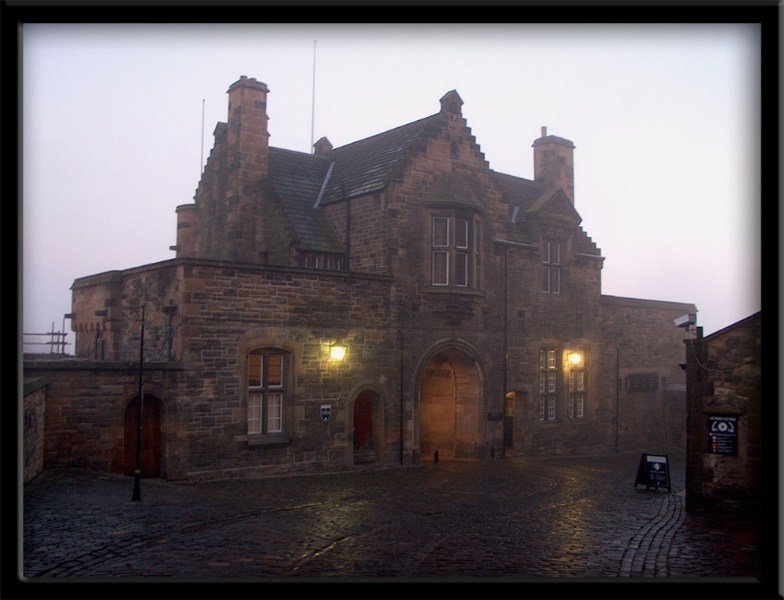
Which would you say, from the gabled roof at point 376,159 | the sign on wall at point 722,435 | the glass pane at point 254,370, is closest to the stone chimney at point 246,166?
the gabled roof at point 376,159

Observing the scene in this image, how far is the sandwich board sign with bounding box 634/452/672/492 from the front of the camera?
18.2 m

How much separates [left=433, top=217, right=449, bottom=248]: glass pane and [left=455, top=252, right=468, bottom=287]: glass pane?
0.62 m

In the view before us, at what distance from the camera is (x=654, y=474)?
1828 centimetres

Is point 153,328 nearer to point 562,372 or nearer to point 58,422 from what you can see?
point 58,422

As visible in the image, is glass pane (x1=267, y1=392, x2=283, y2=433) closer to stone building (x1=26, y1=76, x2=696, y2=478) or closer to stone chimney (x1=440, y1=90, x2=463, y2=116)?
stone building (x1=26, y1=76, x2=696, y2=478)

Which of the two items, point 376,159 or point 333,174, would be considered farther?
point 333,174

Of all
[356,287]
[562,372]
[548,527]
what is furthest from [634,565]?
[562,372]

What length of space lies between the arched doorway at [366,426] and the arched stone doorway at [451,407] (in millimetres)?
1950

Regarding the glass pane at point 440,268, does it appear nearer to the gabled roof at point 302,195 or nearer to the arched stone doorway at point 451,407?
the arched stone doorway at point 451,407

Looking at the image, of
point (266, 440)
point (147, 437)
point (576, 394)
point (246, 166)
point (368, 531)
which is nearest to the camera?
point (368, 531)

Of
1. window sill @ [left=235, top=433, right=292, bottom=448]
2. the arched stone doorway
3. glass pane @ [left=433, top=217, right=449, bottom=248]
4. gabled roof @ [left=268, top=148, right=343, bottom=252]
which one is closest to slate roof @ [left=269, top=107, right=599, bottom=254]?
gabled roof @ [left=268, top=148, right=343, bottom=252]

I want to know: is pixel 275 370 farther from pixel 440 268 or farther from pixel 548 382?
pixel 548 382

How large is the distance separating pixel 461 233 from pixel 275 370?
23.9ft

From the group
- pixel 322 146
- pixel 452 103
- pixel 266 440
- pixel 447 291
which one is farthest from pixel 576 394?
pixel 266 440
